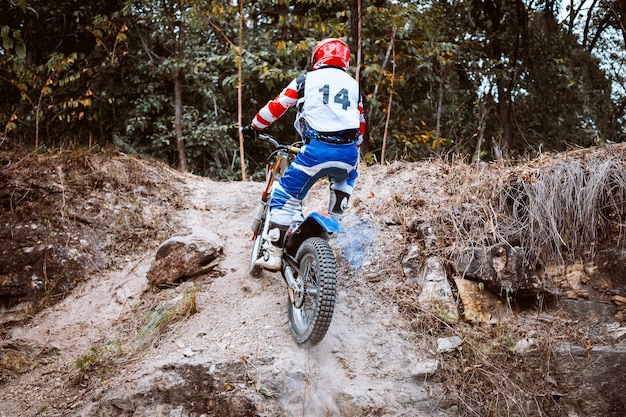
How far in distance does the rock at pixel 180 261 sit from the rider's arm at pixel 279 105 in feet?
4.52

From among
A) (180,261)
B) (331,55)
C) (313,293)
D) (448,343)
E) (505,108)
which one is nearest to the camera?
(313,293)

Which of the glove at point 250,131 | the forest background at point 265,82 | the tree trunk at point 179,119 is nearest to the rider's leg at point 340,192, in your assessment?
the glove at point 250,131

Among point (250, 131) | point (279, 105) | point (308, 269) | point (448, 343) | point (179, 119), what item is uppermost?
point (279, 105)

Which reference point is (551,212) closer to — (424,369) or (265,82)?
(424,369)

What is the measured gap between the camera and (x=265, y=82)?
957 centimetres

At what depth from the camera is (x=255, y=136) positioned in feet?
15.0

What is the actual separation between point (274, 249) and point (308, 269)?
0.53 metres

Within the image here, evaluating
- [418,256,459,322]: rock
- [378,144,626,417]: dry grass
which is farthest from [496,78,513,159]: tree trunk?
[418,256,459,322]: rock

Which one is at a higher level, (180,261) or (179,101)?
(179,101)

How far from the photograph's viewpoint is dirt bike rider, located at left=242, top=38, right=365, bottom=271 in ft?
13.2

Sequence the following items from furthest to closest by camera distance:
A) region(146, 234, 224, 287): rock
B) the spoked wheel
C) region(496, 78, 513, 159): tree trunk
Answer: region(496, 78, 513, 159): tree trunk
region(146, 234, 224, 287): rock
the spoked wheel

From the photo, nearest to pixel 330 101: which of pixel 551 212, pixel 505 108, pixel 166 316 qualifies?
pixel 551 212

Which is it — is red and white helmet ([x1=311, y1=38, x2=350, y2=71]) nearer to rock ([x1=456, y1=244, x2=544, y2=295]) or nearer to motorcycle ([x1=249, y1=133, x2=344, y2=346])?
motorcycle ([x1=249, y1=133, x2=344, y2=346])

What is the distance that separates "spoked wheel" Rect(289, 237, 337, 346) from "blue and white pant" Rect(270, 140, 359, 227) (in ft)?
1.58
